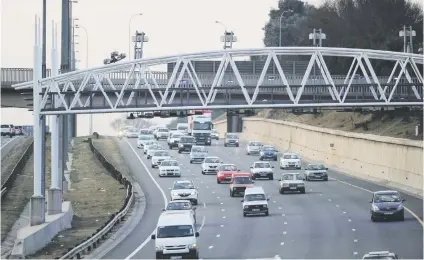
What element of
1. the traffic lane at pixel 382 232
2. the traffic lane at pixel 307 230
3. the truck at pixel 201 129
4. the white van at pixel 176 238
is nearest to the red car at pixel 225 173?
the traffic lane at pixel 307 230

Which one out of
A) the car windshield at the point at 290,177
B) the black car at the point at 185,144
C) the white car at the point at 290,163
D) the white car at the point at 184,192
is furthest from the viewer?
the black car at the point at 185,144

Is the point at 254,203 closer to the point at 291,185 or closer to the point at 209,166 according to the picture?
the point at 291,185

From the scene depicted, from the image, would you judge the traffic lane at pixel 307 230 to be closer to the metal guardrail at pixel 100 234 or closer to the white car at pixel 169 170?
the metal guardrail at pixel 100 234

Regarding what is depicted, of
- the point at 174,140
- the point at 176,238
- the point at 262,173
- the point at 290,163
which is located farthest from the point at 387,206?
the point at 174,140

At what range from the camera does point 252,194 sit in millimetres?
61812

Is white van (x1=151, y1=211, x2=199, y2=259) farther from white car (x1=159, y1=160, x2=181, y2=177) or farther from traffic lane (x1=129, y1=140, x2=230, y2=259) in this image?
white car (x1=159, y1=160, x2=181, y2=177)

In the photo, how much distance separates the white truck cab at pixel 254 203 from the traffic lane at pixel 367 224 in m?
4.54

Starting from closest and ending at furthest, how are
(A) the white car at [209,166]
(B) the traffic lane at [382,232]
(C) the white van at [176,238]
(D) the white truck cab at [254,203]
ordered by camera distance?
(C) the white van at [176,238]
(B) the traffic lane at [382,232]
(D) the white truck cab at [254,203]
(A) the white car at [209,166]

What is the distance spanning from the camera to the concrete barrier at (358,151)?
82.2 m

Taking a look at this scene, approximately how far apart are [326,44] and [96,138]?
33565 millimetres

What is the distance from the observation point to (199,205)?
231 feet

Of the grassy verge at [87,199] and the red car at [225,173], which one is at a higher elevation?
the red car at [225,173]

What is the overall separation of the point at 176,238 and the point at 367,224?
16.4 meters

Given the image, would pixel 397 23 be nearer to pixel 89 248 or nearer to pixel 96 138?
pixel 96 138
